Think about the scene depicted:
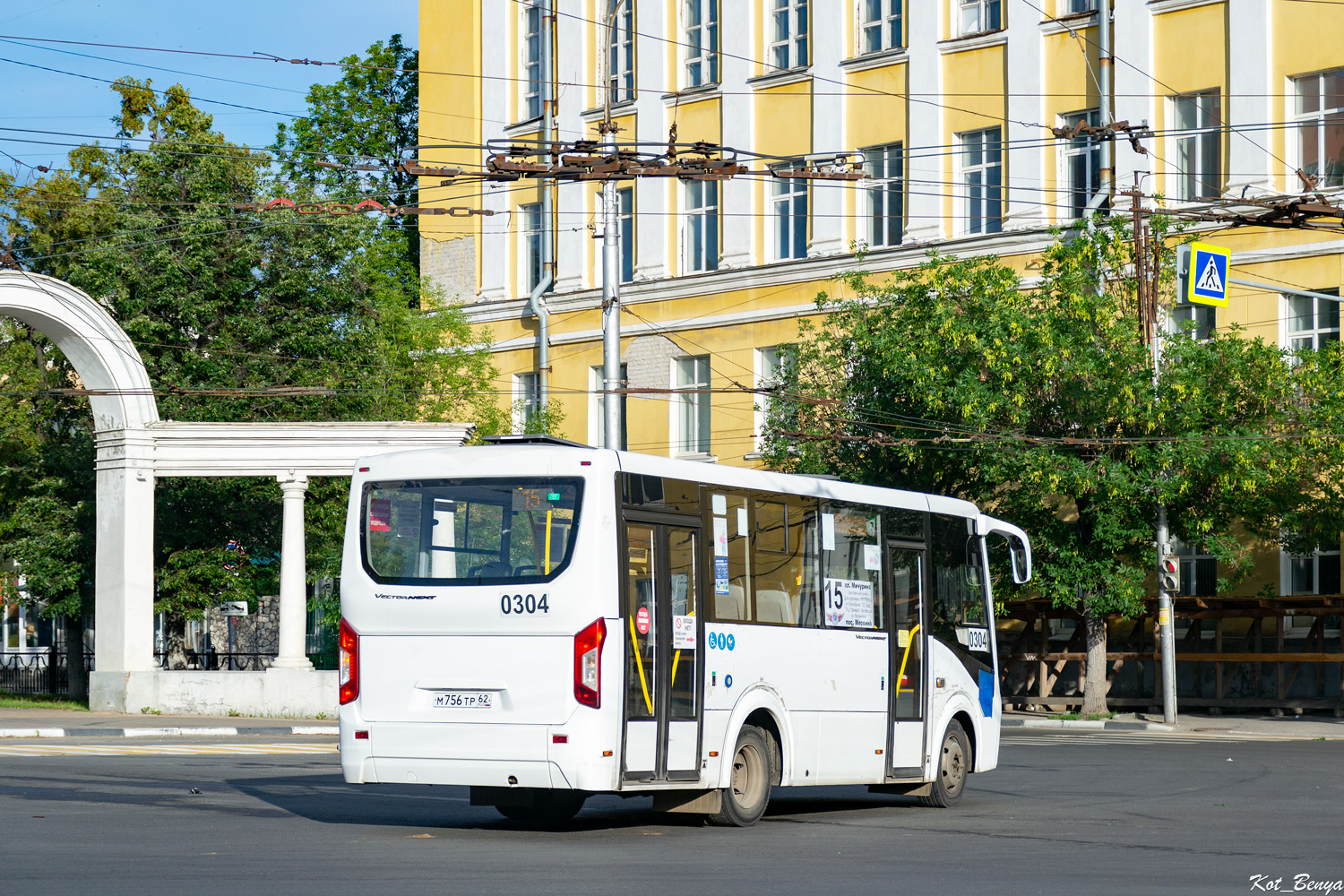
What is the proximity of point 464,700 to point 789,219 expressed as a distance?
3134cm

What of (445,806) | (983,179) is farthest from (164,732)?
(983,179)

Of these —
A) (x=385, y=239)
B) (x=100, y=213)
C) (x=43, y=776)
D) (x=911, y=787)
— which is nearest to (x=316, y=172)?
(x=385, y=239)

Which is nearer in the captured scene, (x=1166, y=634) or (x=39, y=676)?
(x=1166, y=634)

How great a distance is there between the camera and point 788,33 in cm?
4331

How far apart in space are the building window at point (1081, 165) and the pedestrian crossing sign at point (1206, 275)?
919 cm

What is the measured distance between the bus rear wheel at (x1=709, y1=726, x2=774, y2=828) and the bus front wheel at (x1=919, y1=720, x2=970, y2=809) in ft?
8.79

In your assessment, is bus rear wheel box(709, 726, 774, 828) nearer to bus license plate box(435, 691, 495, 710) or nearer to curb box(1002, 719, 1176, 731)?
bus license plate box(435, 691, 495, 710)

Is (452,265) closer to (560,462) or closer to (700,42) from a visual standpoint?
(700,42)

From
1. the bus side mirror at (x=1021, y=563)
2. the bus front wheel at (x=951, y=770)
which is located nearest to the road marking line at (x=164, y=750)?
the bus front wheel at (x=951, y=770)

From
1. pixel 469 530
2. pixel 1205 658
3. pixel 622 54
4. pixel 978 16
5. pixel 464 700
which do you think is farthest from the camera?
pixel 622 54

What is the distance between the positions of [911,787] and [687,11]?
104 ft

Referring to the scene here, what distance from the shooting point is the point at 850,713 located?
15.1 metres

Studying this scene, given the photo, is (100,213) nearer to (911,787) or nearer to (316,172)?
(316,172)

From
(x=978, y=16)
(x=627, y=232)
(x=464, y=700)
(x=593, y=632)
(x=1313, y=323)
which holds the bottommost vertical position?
(x=464, y=700)
